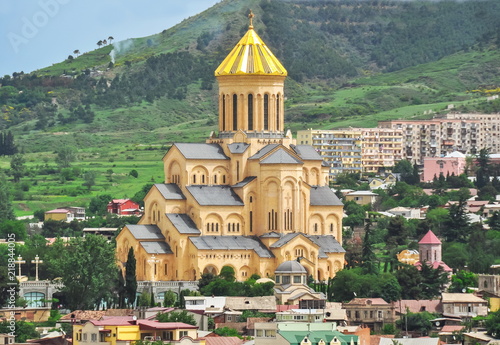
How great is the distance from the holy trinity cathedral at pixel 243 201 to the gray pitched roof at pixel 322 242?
0.05 metres

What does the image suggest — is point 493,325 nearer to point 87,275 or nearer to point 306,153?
point 87,275

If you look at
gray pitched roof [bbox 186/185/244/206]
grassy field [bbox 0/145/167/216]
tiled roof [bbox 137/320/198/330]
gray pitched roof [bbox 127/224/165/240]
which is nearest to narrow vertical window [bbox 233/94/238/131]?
gray pitched roof [bbox 186/185/244/206]

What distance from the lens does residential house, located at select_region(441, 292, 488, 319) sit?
275 ft

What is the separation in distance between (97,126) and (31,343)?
11913cm

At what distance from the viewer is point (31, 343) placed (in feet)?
235

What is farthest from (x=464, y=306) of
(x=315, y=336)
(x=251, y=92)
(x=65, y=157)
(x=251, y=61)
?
(x=65, y=157)

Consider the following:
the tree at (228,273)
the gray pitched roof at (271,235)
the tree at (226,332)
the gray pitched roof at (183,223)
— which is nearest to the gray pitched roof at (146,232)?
the gray pitched roof at (183,223)

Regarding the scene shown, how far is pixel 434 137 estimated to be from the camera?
15975 centimetres

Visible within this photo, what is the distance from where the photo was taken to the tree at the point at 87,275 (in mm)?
85312

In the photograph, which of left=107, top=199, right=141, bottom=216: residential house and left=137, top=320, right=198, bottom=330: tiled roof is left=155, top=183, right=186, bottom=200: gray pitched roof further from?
left=107, top=199, right=141, bottom=216: residential house

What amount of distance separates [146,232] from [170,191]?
2614 millimetres

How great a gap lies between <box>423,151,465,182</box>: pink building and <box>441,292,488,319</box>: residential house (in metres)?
59.9

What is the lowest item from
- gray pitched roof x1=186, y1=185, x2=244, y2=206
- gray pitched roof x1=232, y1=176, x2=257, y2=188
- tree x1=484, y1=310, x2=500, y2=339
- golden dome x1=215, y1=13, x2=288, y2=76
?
tree x1=484, y1=310, x2=500, y2=339

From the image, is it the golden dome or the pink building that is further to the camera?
the pink building
